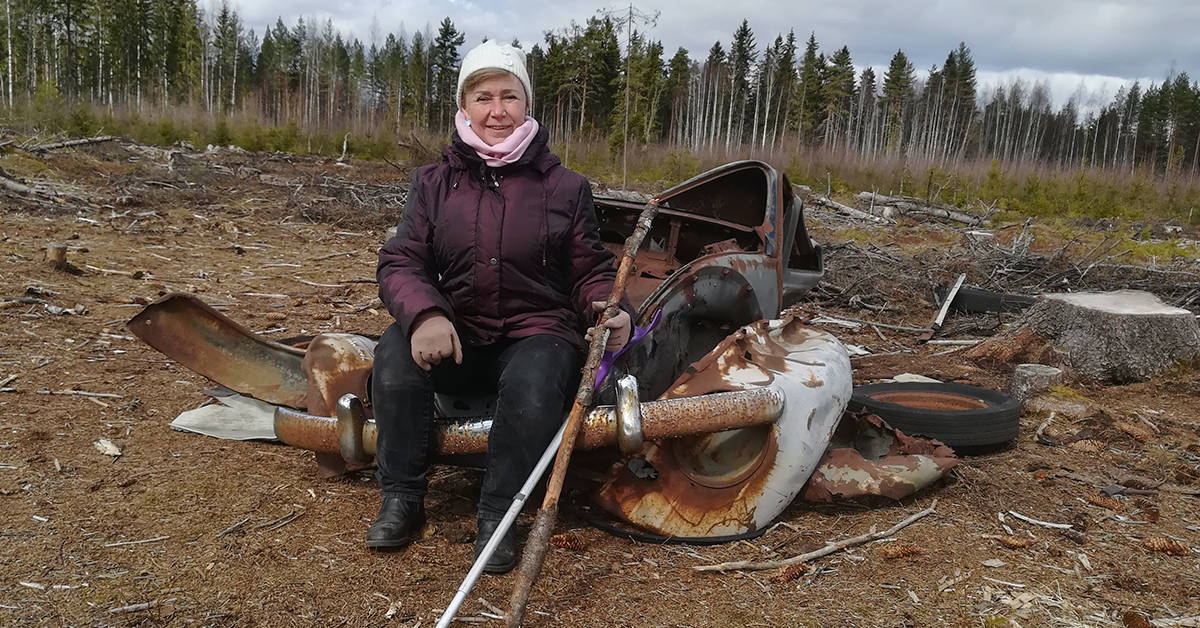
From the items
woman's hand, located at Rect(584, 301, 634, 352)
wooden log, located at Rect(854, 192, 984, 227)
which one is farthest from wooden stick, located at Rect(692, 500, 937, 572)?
wooden log, located at Rect(854, 192, 984, 227)

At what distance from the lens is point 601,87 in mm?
47656

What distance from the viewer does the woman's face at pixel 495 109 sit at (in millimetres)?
2865

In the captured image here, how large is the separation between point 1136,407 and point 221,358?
546 cm

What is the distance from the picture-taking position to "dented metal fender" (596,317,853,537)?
289 cm

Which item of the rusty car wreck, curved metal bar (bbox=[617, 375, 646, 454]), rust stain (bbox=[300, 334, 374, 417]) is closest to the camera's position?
curved metal bar (bbox=[617, 375, 646, 454])

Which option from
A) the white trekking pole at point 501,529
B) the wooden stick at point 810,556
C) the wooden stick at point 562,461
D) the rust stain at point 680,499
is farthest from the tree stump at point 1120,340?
the white trekking pole at point 501,529

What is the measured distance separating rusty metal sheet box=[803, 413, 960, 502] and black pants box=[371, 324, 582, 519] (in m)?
1.14

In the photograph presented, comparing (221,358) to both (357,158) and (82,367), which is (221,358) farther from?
(357,158)

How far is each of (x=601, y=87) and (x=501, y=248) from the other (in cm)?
4697

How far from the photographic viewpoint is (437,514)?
9.91 ft

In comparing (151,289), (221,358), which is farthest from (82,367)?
(151,289)

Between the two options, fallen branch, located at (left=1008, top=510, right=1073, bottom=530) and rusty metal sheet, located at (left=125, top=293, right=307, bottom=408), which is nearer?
fallen branch, located at (left=1008, top=510, right=1073, bottom=530)

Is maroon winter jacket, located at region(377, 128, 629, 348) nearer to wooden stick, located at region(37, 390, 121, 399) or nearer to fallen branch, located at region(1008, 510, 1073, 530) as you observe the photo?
fallen branch, located at region(1008, 510, 1073, 530)

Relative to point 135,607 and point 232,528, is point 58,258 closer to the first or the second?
point 232,528
